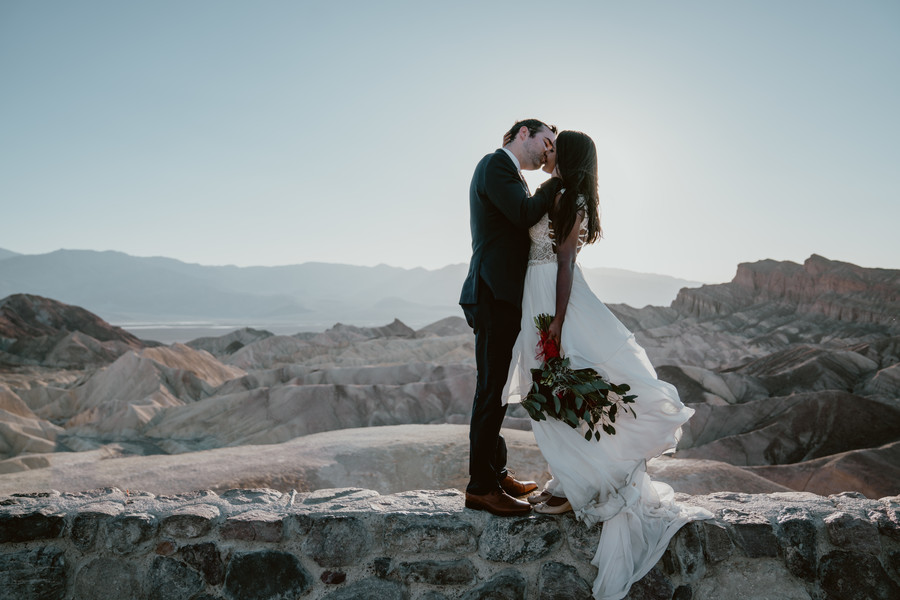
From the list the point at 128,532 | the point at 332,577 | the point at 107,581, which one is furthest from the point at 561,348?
the point at 107,581

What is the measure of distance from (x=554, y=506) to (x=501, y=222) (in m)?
1.47

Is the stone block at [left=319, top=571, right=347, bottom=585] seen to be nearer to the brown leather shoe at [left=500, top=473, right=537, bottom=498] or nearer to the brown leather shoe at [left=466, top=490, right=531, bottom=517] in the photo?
the brown leather shoe at [left=466, top=490, right=531, bottom=517]

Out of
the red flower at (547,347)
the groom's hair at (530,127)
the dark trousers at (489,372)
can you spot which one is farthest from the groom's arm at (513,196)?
the red flower at (547,347)

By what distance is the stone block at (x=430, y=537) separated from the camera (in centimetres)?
278

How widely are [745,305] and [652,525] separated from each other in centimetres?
4221

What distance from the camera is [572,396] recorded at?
9.28 ft

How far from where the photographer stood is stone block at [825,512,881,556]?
2.74 metres

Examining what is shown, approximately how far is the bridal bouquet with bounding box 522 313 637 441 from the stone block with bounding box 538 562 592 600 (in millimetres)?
645

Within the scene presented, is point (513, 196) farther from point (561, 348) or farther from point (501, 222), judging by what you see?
point (561, 348)

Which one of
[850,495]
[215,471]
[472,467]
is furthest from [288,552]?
[215,471]

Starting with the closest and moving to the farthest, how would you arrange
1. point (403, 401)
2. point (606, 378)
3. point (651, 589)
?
point (651, 589), point (606, 378), point (403, 401)

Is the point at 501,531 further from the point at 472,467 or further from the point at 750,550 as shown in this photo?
the point at 750,550

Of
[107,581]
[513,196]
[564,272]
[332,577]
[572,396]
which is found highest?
[513,196]

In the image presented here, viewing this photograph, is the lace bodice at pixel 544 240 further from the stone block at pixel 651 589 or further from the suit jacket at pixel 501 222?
the stone block at pixel 651 589
